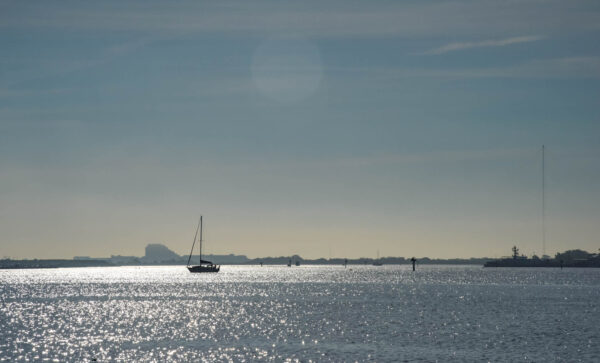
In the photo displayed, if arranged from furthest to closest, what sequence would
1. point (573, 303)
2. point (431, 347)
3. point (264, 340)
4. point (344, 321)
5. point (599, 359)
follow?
point (573, 303) < point (344, 321) < point (264, 340) < point (431, 347) < point (599, 359)

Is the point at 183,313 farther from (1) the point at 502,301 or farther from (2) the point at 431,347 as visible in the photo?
(1) the point at 502,301

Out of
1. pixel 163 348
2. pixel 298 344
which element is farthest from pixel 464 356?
pixel 163 348

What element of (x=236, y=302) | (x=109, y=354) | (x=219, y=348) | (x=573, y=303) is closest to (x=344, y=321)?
(x=219, y=348)

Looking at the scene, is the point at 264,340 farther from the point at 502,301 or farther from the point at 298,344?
the point at 502,301

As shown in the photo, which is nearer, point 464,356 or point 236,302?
point 464,356

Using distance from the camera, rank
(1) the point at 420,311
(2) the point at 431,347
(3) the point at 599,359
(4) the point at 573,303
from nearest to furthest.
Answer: (3) the point at 599,359, (2) the point at 431,347, (1) the point at 420,311, (4) the point at 573,303

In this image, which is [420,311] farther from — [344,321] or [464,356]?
[464,356]

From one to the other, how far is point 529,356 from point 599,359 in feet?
16.8

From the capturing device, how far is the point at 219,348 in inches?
2458

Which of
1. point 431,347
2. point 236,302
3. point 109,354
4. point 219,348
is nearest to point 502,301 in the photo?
point 236,302

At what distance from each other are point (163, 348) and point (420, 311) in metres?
48.3

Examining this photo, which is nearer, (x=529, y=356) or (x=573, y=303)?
(x=529, y=356)

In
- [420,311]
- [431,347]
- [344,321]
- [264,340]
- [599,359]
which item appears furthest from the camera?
[420,311]

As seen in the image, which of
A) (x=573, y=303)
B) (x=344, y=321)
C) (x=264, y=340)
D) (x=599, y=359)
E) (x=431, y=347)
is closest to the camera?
(x=599, y=359)
